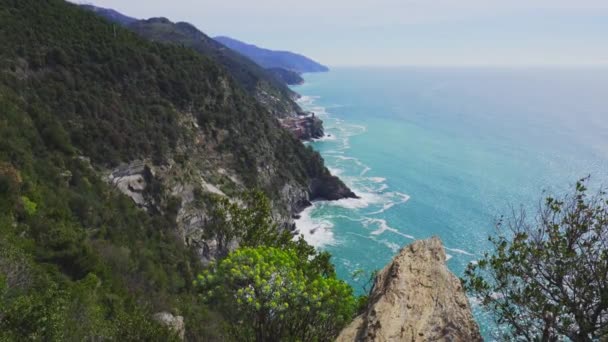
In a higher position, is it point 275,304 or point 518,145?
point 275,304

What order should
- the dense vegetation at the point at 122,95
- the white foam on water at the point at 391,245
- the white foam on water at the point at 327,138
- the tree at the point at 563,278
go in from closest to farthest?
the tree at the point at 563,278, the dense vegetation at the point at 122,95, the white foam on water at the point at 391,245, the white foam on water at the point at 327,138

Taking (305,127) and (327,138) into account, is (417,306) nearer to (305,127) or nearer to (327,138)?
(327,138)

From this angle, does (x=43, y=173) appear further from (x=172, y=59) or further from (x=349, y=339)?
(x=172, y=59)

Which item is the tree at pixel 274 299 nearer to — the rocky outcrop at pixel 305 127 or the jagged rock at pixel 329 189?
the jagged rock at pixel 329 189

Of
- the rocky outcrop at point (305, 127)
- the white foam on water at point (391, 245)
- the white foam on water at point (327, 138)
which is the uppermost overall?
the rocky outcrop at point (305, 127)

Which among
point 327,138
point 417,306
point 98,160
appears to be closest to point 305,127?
point 327,138

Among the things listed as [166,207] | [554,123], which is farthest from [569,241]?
[554,123]

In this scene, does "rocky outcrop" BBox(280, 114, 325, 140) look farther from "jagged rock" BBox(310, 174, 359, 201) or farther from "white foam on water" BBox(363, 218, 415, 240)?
"white foam on water" BBox(363, 218, 415, 240)

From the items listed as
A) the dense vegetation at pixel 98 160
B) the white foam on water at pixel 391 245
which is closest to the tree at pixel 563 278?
the dense vegetation at pixel 98 160
